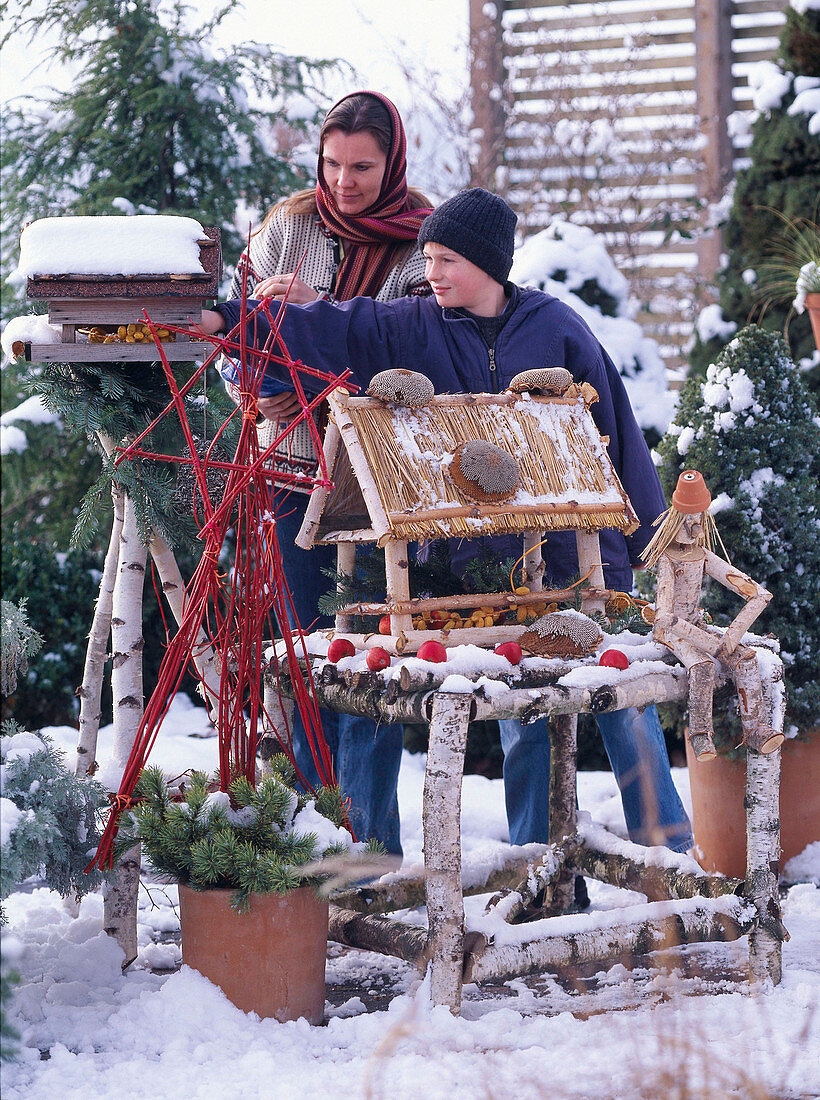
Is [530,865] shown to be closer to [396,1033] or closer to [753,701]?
[753,701]

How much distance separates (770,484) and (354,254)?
1.32 metres

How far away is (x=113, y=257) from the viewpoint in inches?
85.7

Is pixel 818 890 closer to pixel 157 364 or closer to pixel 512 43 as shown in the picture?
pixel 157 364

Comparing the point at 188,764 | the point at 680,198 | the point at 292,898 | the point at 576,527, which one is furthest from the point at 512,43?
the point at 292,898

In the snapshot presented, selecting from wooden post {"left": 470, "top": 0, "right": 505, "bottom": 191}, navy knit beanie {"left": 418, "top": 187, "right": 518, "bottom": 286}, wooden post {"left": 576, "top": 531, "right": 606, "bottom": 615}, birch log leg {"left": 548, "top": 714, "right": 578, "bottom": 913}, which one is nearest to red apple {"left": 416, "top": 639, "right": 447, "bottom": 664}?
wooden post {"left": 576, "top": 531, "right": 606, "bottom": 615}

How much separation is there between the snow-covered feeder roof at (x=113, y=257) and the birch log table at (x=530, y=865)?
0.81 m

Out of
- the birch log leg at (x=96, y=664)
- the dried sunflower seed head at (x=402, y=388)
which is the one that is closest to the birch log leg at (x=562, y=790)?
the dried sunflower seed head at (x=402, y=388)

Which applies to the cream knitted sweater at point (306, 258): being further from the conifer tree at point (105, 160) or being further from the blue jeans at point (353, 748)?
the conifer tree at point (105, 160)

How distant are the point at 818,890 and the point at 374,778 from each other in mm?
1235

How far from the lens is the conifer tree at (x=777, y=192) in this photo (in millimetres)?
5449

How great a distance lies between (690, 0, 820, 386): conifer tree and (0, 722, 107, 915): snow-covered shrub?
4.28 metres

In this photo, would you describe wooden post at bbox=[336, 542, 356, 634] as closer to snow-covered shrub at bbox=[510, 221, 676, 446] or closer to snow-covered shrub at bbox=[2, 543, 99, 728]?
snow-covered shrub at bbox=[510, 221, 676, 446]

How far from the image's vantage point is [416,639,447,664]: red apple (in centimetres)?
209

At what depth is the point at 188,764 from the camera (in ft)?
13.4
